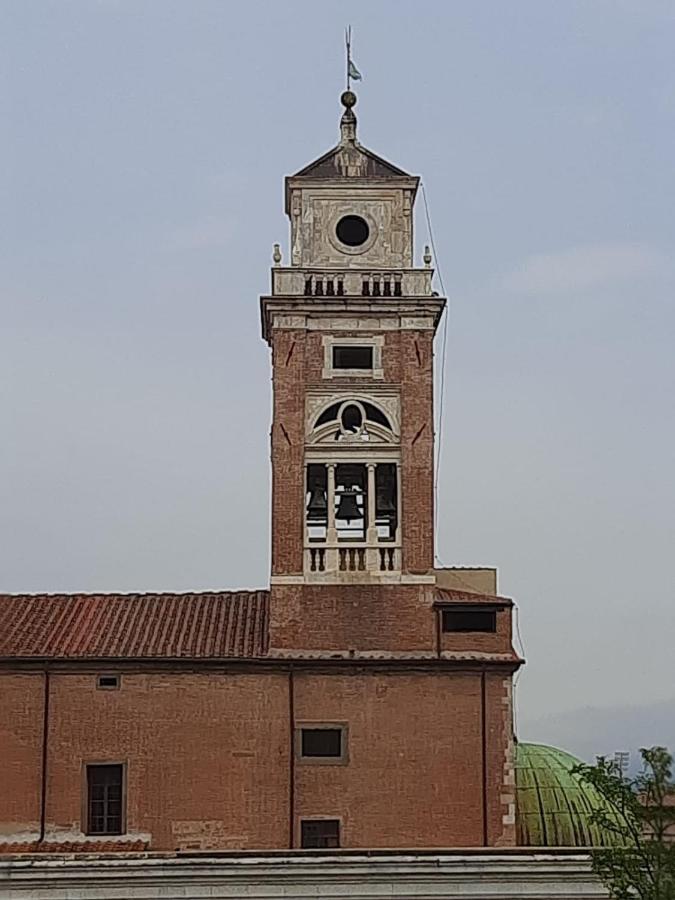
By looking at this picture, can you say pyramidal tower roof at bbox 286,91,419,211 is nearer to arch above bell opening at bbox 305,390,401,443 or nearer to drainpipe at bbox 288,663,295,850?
arch above bell opening at bbox 305,390,401,443

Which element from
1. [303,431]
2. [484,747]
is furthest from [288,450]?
[484,747]

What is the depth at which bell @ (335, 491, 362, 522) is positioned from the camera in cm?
3356

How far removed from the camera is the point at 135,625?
33.2m

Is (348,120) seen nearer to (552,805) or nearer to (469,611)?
(469,611)

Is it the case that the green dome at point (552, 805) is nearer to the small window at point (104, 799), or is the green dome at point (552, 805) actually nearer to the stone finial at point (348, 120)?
the small window at point (104, 799)

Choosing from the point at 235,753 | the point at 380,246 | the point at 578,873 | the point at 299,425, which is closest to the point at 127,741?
the point at 235,753

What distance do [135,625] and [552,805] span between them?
1129 cm

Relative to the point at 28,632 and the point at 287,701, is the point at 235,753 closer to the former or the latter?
the point at 287,701

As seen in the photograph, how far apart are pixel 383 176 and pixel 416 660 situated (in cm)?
1115

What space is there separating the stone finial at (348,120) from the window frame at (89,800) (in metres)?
15.2

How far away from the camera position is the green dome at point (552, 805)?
35969mm

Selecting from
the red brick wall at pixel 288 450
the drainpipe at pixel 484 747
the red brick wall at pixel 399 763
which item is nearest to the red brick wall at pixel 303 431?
the red brick wall at pixel 288 450

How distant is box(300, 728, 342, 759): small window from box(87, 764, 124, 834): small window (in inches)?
150

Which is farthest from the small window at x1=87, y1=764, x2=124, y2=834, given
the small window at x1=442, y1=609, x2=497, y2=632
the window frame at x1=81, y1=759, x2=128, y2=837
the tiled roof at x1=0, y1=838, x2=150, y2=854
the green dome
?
the green dome
